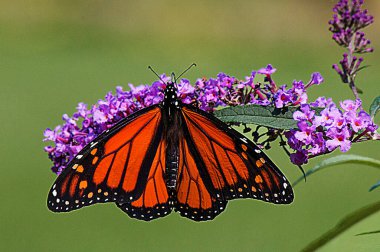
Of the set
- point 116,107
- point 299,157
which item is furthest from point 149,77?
point 299,157

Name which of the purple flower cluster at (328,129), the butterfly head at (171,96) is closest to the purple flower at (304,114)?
the purple flower cluster at (328,129)

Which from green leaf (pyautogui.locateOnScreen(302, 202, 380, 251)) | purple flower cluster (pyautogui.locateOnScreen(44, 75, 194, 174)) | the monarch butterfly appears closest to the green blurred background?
green leaf (pyautogui.locateOnScreen(302, 202, 380, 251))

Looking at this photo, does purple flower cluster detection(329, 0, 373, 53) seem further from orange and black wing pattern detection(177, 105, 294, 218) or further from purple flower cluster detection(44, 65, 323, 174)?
orange and black wing pattern detection(177, 105, 294, 218)

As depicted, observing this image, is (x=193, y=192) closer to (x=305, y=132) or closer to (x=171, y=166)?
(x=171, y=166)

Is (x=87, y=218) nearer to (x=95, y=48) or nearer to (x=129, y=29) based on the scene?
(x=95, y=48)

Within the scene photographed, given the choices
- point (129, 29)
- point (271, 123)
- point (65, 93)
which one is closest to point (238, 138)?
point (271, 123)

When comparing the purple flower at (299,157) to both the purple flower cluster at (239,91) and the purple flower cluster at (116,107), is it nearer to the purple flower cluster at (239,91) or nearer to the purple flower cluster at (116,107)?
the purple flower cluster at (239,91)
